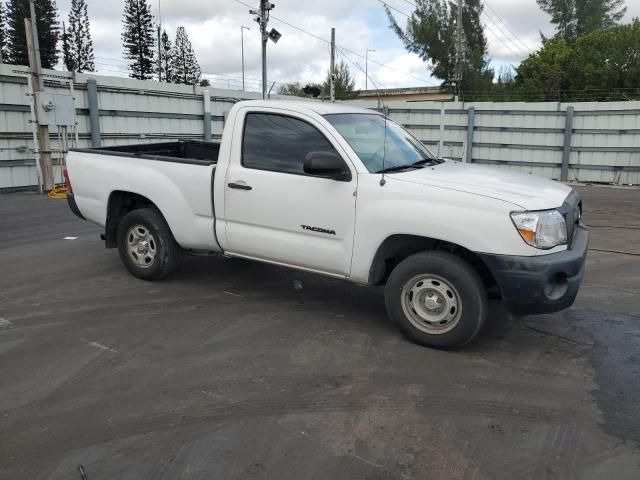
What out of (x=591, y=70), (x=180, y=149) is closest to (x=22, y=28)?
(x=591, y=70)

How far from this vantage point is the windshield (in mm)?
4676

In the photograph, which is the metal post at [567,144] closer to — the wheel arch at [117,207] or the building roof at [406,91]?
the wheel arch at [117,207]

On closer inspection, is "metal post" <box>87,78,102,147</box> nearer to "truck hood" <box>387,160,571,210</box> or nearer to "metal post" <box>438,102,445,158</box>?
"metal post" <box>438,102,445,158</box>

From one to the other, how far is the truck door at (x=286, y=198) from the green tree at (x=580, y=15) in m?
57.1

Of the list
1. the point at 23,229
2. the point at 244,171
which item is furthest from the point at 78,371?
the point at 23,229

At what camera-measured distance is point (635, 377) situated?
3.89 m

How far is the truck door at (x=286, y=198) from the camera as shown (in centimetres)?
456

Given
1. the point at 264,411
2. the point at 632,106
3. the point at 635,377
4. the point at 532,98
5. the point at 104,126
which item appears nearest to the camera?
the point at 264,411

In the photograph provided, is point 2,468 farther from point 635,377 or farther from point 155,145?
point 155,145

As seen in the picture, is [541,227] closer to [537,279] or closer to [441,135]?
[537,279]

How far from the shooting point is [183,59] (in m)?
69.9

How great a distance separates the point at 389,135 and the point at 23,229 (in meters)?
6.42

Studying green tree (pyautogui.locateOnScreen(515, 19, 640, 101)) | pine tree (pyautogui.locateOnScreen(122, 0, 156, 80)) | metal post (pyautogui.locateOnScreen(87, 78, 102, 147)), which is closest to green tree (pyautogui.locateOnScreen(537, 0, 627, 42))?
green tree (pyautogui.locateOnScreen(515, 19, 640, 101))

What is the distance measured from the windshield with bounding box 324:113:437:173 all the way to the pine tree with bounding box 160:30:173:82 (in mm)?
66199
